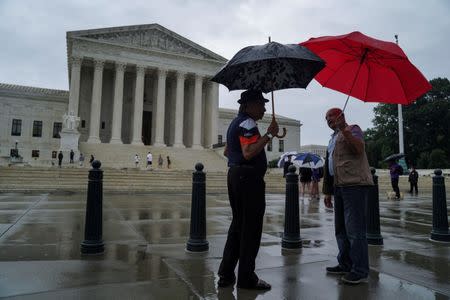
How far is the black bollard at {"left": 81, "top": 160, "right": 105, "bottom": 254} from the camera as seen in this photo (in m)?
5.60

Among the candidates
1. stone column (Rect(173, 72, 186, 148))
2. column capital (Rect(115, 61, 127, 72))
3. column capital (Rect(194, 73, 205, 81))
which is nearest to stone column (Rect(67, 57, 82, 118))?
column capital (Rect(115, 61, 127, 72))

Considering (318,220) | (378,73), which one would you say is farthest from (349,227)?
(318,220)

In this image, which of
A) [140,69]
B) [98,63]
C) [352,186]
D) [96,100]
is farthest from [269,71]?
[140,69]

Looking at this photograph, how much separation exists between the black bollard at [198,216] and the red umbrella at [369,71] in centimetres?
233

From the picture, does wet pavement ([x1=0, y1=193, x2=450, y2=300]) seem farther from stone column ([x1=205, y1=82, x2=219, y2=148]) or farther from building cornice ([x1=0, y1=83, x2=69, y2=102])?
building cornice ([x1=0, y1=83, x2=69, y2=102])

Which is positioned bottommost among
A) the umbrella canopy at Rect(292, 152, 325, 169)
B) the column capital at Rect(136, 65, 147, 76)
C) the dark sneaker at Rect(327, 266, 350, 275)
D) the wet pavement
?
the wet pavement

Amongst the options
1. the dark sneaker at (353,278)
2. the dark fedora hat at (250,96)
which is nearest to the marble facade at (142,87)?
the dark fedora hat at (250,96)

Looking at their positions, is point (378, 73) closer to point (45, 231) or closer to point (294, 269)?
point (294, 269)

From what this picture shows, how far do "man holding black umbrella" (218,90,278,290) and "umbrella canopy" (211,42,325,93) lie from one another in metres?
0.23

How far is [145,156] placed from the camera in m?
44.4

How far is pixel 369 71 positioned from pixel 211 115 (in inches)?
2008

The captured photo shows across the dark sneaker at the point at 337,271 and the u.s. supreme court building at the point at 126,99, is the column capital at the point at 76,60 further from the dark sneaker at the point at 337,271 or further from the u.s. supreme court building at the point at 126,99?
the dark sneaker at the point at 337,271

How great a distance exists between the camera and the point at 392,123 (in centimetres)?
7019

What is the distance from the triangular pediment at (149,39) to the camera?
48188mm
